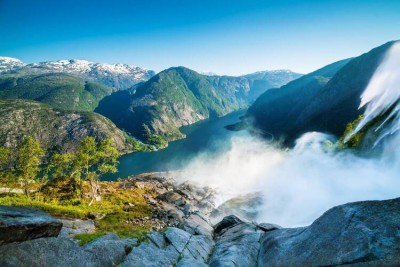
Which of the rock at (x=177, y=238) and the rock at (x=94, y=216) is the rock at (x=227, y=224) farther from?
the rock at (x=94, y=216)

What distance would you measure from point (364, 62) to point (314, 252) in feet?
678

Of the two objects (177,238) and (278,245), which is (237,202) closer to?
(177,238)

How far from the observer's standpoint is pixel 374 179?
63000 mm

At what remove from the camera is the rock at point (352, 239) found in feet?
36.2

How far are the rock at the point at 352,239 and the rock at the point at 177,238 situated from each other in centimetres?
1094

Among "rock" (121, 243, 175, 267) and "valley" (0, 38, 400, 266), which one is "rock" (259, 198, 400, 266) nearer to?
"valley" (0, 38, 400, 266)

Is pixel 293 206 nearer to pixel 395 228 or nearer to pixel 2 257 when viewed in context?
pixel 395 228

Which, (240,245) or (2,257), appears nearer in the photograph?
(2,257)

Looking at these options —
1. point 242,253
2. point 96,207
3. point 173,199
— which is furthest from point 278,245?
point 173,199

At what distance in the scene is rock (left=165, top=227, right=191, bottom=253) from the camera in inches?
995

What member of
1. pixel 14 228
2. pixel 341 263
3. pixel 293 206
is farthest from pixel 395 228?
pixel 293 206

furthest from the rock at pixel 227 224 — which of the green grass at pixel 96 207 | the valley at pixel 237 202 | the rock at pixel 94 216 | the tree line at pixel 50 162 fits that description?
the tree line at pixel 50 162

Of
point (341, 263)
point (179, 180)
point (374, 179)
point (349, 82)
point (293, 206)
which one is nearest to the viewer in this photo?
point (341, 263)

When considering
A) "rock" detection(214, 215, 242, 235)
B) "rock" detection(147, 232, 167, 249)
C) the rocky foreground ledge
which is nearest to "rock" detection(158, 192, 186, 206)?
"rock" detection(214, 215, 242, 235)
